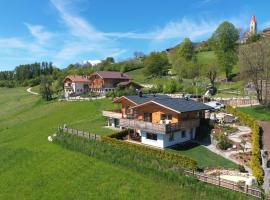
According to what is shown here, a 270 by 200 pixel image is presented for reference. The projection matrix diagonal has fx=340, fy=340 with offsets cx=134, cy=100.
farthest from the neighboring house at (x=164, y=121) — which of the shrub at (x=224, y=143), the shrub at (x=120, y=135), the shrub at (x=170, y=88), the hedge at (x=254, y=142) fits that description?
the shrub at (x=170, y=88)

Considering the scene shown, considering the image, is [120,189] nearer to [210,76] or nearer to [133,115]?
[133,115]

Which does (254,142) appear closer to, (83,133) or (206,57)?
(83,133)

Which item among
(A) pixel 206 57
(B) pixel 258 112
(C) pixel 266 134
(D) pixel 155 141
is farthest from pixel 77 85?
(C) pixel 266 134

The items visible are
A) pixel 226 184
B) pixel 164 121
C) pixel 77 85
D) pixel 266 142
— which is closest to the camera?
pixel 226 184

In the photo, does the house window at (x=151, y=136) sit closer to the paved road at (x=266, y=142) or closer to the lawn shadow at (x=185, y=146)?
the lawn shadow at (x=185, y=146)

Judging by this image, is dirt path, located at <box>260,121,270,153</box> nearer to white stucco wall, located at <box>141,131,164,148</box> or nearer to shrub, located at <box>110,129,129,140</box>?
white stucco wall, located at <box>141,131,164,148</box>
